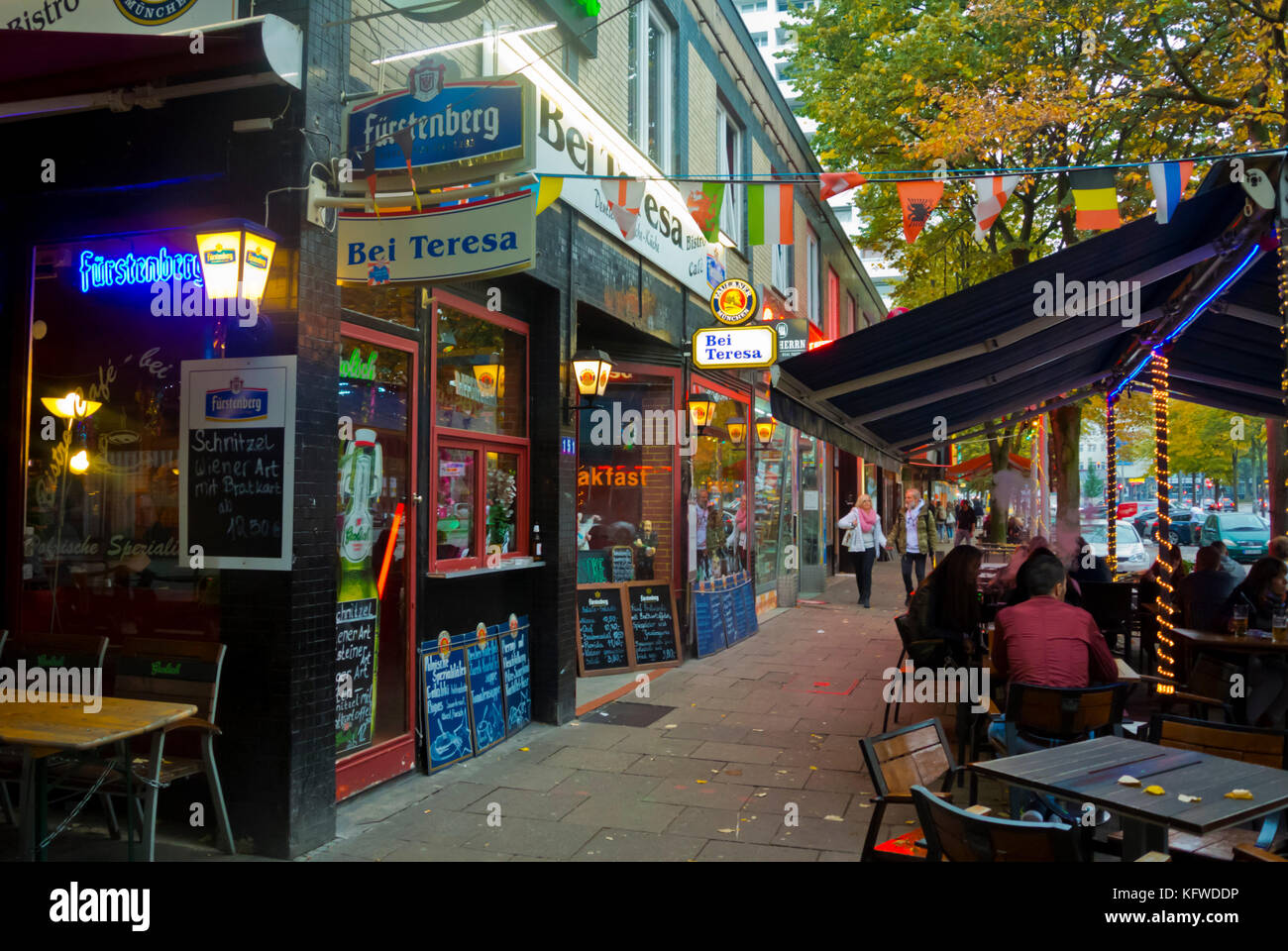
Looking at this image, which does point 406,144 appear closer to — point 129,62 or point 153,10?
point 129,62

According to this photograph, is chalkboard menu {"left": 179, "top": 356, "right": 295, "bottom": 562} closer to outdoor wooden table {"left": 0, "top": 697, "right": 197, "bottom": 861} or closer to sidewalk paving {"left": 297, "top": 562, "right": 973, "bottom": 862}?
outdoor wooden table {"left": 0, "top": 697, "right": 197, "bottom": 861}

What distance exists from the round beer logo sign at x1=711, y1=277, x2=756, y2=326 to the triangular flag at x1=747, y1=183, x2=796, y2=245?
3796 millimetres

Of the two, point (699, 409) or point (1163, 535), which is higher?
point (699, 409)

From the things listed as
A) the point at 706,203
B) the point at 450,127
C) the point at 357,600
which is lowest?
the point at 357,600

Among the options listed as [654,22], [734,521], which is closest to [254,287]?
[654,22]

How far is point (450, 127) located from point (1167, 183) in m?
4.46

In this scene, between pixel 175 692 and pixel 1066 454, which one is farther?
pixel 1066 454

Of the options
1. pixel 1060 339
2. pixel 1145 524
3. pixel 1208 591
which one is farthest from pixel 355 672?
pixel 1145 524

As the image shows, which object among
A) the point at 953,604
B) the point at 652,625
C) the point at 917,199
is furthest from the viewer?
the point at 652,625

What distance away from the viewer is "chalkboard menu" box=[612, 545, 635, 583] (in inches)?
413

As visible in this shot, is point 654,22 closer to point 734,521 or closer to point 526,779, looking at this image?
point 734,521

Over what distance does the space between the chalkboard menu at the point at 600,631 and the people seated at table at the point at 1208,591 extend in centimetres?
531

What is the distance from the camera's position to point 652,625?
9.95 metres

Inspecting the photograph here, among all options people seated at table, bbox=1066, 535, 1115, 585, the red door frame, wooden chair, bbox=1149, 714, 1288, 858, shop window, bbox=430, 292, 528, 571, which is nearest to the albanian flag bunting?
the red door frame
